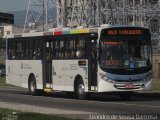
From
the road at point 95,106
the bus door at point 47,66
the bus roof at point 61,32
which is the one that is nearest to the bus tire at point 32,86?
the bus door at point 47,66

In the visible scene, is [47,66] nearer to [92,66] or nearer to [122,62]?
[92,66]

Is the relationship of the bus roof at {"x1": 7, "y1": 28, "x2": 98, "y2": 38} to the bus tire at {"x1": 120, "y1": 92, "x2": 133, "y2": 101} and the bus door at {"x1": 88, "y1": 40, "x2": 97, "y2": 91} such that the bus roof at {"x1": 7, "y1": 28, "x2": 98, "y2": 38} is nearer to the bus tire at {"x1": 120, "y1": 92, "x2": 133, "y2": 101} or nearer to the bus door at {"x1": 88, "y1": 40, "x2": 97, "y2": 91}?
the bus door at {"x1": 88, "y1": 40, "x2": 97, "y2": 91}

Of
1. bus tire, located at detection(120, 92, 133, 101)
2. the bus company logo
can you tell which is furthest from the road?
the bus company logo

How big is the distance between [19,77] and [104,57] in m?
9.28

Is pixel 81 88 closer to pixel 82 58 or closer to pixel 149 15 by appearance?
pixel 82 58

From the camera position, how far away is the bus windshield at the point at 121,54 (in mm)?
24453

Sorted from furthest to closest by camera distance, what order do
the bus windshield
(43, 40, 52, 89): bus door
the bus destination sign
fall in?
(43, 40, 52, 89): bus door
the bus destination sign
the bus windshield

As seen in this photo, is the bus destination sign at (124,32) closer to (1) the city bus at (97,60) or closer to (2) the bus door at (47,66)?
(1) the city bus at (97,60)

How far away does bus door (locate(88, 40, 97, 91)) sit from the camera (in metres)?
25.0

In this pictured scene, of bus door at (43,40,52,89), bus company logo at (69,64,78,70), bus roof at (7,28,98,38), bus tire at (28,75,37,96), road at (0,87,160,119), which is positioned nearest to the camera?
road at (0,87,160,119)

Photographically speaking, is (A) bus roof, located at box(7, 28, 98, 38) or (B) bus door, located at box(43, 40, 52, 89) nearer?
(A) bus roof, located at box(7, 28, 98, 38)

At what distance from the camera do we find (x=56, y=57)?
2828cm

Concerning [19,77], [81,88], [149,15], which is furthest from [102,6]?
[81,88]

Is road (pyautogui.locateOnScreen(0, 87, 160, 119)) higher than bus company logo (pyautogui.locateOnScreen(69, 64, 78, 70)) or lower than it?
lower
